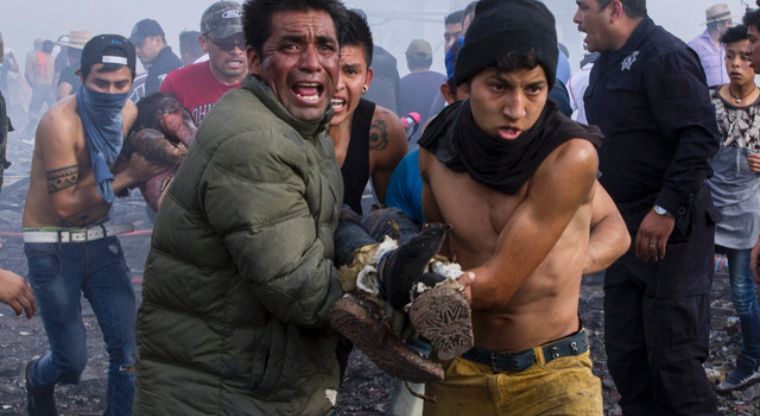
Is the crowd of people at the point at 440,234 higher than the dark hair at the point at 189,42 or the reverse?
higher

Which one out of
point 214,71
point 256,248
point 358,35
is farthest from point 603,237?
point 214,71

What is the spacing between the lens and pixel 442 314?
7.88 feet

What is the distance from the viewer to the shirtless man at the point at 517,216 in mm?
2838

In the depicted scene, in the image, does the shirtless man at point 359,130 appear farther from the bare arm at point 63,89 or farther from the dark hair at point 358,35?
the bare arm at point 63,89

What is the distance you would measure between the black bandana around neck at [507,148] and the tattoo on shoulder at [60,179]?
10.7 ft

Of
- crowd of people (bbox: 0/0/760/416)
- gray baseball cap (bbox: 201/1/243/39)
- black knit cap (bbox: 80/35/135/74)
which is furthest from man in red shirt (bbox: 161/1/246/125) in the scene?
crowd of people (bbox: 0/0/760/416)

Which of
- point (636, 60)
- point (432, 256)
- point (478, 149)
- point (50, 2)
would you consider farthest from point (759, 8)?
point (50, 2)

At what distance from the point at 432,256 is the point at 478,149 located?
700mm

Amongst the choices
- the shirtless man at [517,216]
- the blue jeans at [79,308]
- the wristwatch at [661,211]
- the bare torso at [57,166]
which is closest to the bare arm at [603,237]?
the shirtless man at [517,216]

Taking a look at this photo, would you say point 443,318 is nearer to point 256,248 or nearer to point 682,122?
point 256,248

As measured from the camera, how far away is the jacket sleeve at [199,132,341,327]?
245cm

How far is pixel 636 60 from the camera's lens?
16.4ft

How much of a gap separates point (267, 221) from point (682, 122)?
301 centimetres

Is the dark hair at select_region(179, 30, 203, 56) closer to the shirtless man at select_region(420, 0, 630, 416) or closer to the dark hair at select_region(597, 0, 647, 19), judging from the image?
the dark hair at select_region(597, 0, 647, 19)
